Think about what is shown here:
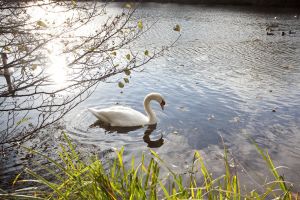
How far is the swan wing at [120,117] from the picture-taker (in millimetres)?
9172

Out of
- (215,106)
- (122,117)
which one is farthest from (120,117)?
(215,106)

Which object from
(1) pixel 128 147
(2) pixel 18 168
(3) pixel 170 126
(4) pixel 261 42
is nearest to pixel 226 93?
(3) pixel 170 126

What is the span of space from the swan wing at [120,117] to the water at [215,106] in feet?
1.13

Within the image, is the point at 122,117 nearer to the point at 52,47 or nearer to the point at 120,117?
the point at 120,117

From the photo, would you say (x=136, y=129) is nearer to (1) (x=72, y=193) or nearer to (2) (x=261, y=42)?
(1) (x=72, y=193)

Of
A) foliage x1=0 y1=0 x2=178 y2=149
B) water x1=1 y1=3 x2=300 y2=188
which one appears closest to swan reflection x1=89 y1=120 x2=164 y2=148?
water x1=1 y1=3 x2=300 y2=188

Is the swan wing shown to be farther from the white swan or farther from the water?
the water

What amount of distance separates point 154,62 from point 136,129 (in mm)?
8129

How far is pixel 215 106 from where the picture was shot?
427 inches

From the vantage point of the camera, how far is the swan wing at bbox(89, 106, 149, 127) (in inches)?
361

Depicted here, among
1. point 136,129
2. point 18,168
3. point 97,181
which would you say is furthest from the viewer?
point 136,129

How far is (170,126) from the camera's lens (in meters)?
9.40

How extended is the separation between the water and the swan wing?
1.13 feet

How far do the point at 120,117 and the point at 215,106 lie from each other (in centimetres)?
338
